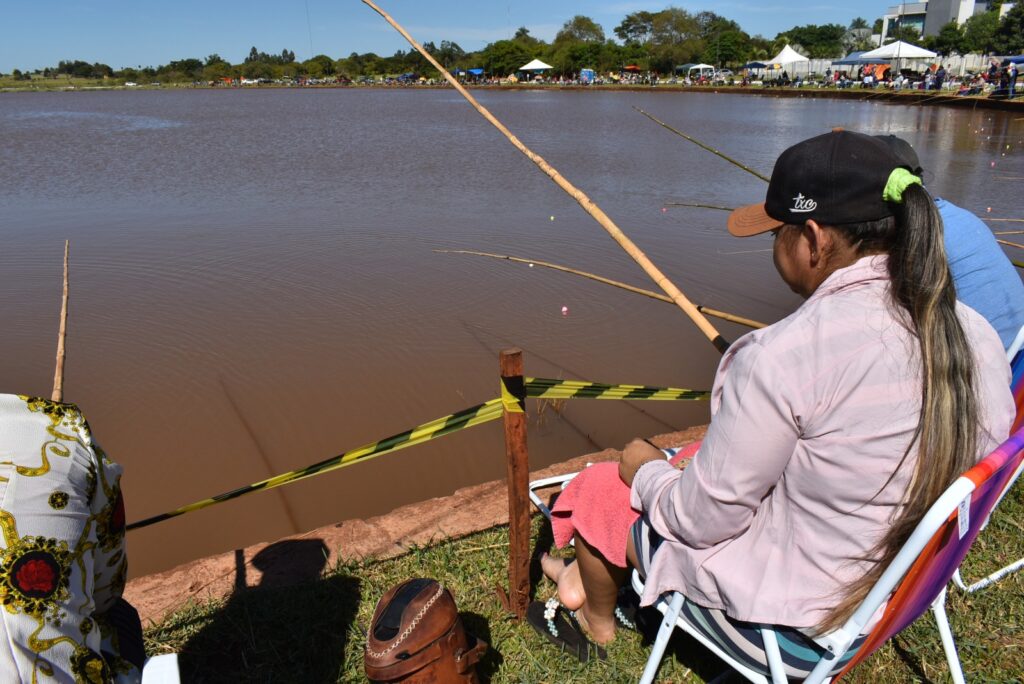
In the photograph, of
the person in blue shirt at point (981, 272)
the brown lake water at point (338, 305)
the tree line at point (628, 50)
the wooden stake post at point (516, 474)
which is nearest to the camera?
the wooden stake post at point (516, 474)

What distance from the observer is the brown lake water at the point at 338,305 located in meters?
3.97

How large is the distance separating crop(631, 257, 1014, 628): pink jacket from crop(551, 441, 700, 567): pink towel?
12.1 inches

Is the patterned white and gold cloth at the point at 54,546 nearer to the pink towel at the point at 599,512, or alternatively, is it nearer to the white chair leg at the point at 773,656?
the pink towel at the point at 599,512

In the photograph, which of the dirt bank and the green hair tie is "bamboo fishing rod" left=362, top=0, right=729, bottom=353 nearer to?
the green hair tie

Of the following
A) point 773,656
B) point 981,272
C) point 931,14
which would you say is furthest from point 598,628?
point 931,14

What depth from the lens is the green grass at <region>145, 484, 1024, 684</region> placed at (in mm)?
2045

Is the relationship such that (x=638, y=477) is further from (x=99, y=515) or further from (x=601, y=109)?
(x=601, y=109)

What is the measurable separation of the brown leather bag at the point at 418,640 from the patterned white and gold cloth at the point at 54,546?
1.63 ft

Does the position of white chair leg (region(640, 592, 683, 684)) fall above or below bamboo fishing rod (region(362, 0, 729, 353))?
below

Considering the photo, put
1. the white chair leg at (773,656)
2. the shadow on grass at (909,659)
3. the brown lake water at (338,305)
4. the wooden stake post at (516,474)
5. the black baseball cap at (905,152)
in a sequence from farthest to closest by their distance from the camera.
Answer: the brown lake water at (338,305) → the shadow on grass at (909,659) → the wooden stake post at (516,474) → the black baseball cap at (905,152) → the white chair leg at (773,656)

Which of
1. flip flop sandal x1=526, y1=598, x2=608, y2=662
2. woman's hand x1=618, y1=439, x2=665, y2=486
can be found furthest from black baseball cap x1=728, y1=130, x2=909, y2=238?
flip flop sandal x1=526, y1=598, x2=608, y2=662

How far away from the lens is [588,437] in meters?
4.27

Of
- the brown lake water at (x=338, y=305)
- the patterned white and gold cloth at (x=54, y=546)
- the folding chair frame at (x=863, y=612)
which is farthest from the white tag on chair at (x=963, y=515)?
the brown lake water at (x=338, y=305)

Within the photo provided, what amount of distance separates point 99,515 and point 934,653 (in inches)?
84.0
